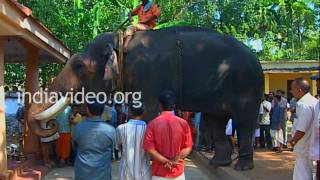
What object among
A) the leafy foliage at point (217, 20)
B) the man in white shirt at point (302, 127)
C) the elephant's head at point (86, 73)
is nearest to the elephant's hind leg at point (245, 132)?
the elephant's head at point (86, 73)

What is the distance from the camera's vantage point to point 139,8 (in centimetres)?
906

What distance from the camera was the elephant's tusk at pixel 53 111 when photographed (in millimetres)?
7301

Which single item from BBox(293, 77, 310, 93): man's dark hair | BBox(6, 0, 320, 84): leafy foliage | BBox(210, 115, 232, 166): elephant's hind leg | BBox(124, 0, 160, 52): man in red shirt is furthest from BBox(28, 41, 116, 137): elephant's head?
BBox(6, 0, 320, 84): leafy foliage

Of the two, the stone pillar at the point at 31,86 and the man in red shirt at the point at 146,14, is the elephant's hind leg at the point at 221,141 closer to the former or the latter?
the man in red shirt at the point at 146,14

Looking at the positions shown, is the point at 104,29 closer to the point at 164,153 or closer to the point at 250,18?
the point at 250,18

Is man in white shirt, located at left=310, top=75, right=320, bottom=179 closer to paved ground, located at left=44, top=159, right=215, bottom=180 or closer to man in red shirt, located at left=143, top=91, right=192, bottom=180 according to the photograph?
man in red shirt, located at left=143, top=91, right=192, bottom=180

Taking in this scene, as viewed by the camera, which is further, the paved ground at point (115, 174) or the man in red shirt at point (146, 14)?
the paved ground at point (115, 174)

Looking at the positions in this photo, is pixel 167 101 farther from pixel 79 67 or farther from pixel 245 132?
pixel 245 132

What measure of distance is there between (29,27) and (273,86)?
22.7 metres

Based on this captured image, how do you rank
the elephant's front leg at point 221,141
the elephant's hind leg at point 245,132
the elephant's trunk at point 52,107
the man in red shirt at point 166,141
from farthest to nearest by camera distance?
the elephant's front leg at point 221,141
the elephant's hind leg at point 245,132
the elephant's trunk at point 52,107
the man in red shirt at point 166,141

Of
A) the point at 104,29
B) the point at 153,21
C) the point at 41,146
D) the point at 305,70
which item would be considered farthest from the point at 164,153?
the point at 305,70

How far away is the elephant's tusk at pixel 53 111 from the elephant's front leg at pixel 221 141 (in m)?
3.19

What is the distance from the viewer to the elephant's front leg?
996 cm

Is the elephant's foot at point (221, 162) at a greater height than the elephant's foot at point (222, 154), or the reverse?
the elephant's foot at point (222, 154)
